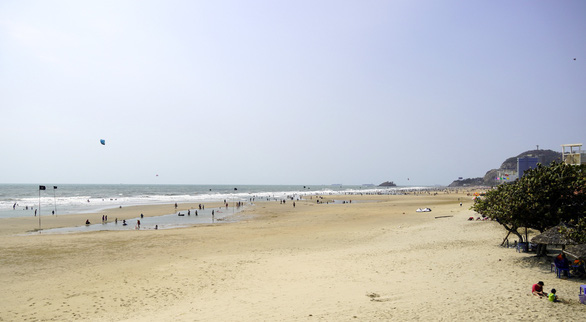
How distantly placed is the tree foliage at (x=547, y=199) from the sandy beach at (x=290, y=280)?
171 centimetres

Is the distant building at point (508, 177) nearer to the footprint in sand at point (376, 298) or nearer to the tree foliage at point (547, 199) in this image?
the tree foliage at point (547, 199)

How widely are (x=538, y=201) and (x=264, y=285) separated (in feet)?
37.8

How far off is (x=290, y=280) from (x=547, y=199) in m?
10.9

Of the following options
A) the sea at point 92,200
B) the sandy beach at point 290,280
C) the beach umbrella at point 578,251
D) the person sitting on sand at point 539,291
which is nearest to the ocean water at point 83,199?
the sea at point 92,200

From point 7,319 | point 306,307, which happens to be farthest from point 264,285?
point 7,319

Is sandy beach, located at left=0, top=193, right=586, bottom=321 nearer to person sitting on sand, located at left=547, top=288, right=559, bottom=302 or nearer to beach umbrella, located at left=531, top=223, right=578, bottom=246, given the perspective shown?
person sitting on sand, located at left=547, top=288, right=559, bottom=302

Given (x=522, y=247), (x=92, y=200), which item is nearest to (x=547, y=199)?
(x=522, y=247)

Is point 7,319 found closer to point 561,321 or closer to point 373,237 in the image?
point 561,321

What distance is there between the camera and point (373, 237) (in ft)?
76.4

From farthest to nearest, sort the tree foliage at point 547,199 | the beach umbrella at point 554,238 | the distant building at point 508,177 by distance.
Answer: the distant building at point 508,177, the tree foliage at point 547,199, the beach umbrella at point 554,238

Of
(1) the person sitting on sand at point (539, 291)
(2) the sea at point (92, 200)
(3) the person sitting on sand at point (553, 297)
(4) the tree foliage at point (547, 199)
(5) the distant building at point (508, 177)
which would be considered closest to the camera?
(3) the person sitting on sand at point (553, 297)

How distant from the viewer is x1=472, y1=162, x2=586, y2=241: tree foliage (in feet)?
43.7

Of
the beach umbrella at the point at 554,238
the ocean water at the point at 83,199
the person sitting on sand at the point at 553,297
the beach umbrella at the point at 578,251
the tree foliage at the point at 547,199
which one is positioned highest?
the tree foliage at the point at 547,199

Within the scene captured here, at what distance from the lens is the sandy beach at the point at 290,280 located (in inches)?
380
